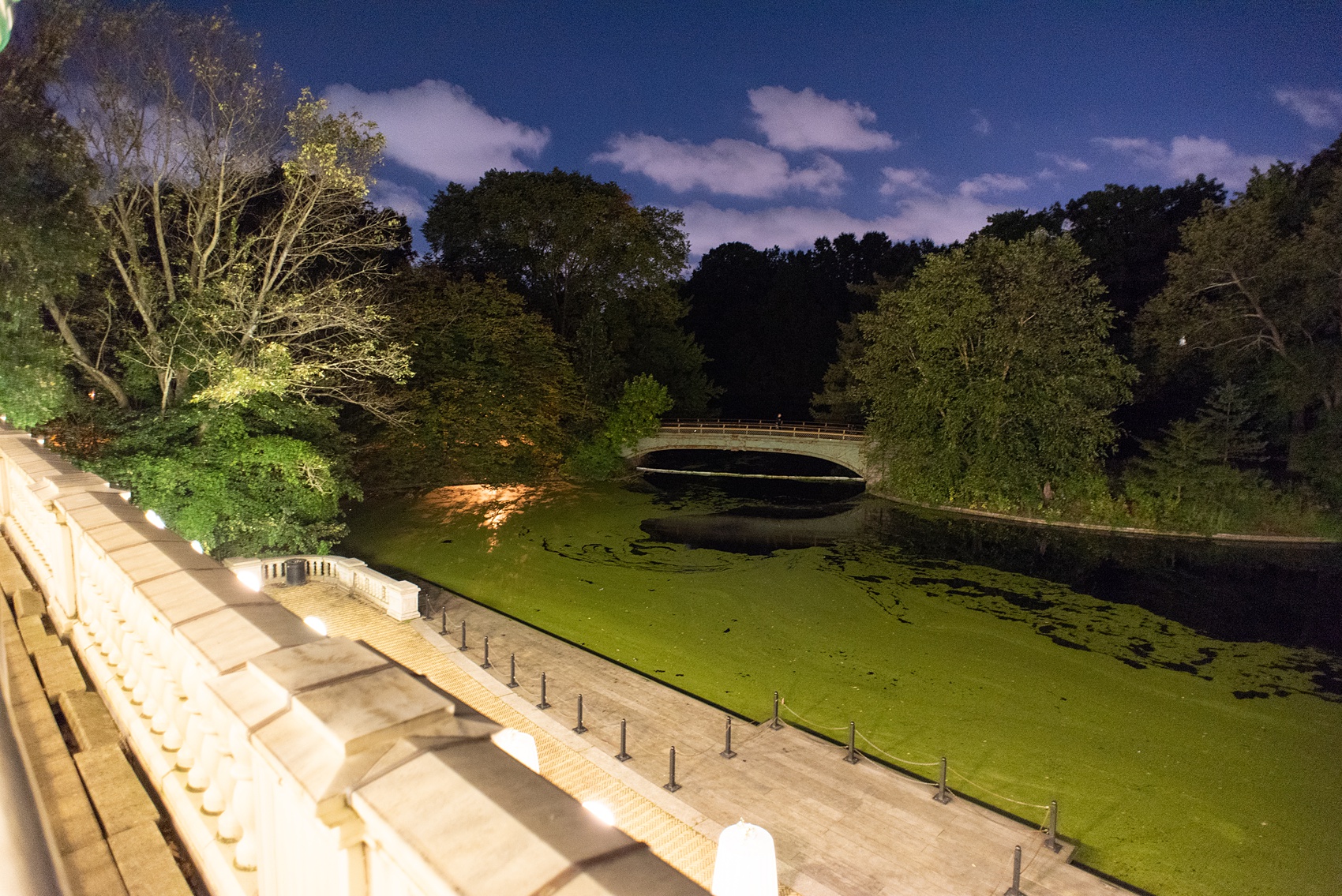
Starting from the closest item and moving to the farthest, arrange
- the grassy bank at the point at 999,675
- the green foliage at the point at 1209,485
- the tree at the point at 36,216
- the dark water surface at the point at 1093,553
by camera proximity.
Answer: the grassy bank at the point at 999,675 → the tree at the point at 36,216 → the dark water surface at the point at 1093,553 → the green foliage at the point at 1209,485

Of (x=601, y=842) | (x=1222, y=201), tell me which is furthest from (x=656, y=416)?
(x=601, y=842)

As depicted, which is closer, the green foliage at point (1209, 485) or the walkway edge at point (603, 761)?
the walkway edge at point (603, 761)

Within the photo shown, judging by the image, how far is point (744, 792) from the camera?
11.0m

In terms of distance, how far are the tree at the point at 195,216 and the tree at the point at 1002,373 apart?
73.6ft

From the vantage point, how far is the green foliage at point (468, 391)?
3030 centimetres

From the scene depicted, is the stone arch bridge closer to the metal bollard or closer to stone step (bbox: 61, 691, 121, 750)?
the metal bollard

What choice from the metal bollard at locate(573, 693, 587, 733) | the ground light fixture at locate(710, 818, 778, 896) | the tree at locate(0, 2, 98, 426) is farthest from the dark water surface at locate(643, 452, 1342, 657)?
the tree at locate(0, 2, 98, 426)

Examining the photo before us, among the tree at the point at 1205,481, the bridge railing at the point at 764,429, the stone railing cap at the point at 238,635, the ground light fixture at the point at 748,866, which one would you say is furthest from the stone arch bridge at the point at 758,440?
the stone railing cap at the point at 238,635

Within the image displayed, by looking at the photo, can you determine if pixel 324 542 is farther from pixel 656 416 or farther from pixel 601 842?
pixel 656 416

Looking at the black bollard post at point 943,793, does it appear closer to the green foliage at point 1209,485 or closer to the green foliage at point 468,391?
the green foliage at point 468,391

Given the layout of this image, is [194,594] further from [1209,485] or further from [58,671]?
[1209,485]

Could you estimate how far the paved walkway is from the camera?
9.31 m

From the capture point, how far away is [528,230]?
138 ft

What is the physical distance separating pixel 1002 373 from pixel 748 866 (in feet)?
93.8
